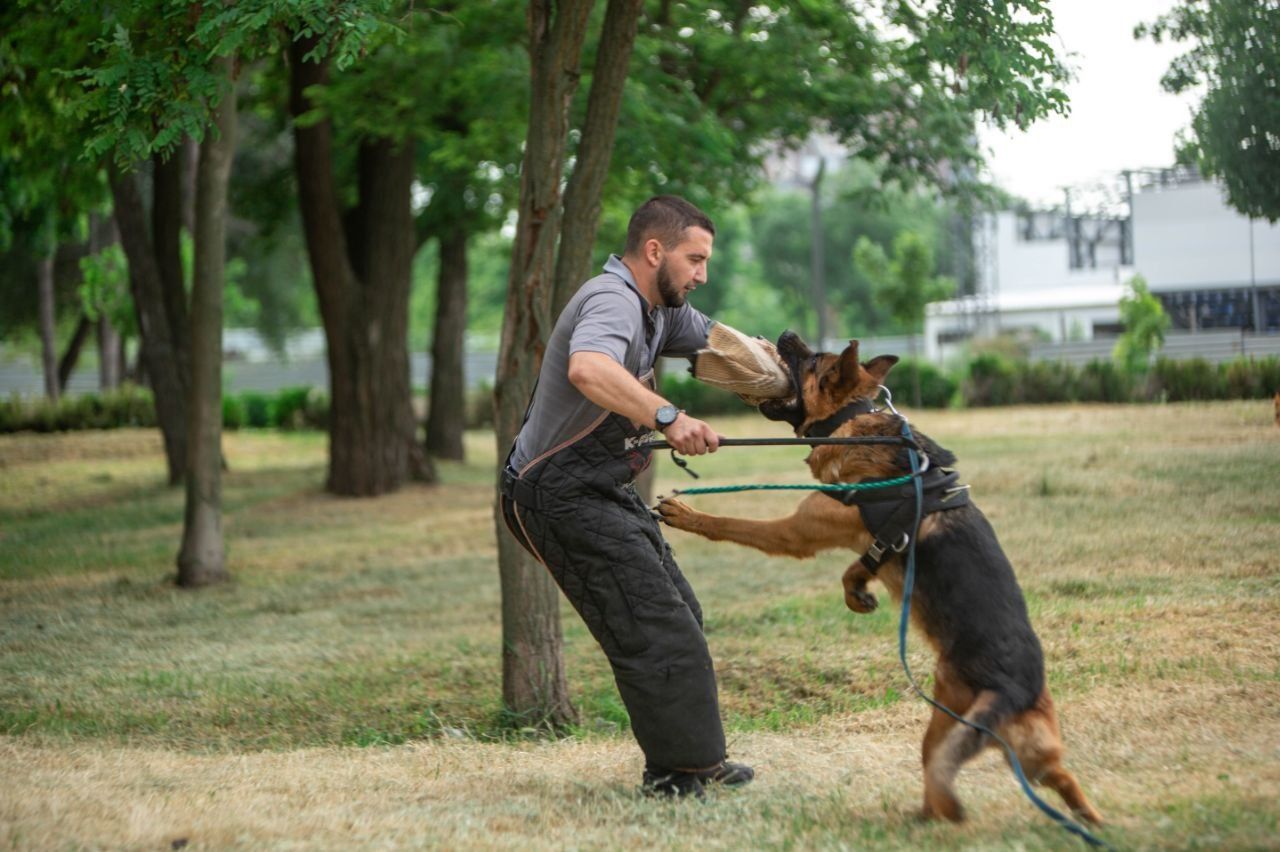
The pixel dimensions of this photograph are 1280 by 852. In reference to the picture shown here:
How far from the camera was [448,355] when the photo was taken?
22422 millimetres

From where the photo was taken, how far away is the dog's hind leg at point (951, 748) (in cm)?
437

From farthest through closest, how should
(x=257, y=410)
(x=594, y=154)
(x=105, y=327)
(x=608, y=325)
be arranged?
(x=105, y=327), (x=257, y=410), (x=594, y=154), (x=608, y=325)

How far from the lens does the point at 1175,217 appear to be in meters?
11.3

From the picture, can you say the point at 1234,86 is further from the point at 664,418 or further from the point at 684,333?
the point at 664,418

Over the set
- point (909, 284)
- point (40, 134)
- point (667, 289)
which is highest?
point (40, 134)

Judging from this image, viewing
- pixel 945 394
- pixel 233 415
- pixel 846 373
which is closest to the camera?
pixel 846 373

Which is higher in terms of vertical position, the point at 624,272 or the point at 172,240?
the point at 172,240

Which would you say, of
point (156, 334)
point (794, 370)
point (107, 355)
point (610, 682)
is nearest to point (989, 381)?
point (156, 334)

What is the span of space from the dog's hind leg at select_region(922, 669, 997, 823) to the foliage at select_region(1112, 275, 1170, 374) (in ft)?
29.4

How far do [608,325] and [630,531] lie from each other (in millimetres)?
879

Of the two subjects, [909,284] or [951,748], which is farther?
[909,284]

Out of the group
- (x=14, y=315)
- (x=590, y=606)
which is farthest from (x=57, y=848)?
(x=14, y=315)

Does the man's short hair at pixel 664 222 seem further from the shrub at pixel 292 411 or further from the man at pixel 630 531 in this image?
the shrub at pixel 292 411

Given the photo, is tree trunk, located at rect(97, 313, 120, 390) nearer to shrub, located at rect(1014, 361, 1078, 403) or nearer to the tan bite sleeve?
shrub, located at rect(1014, 361, 1078, 403)
